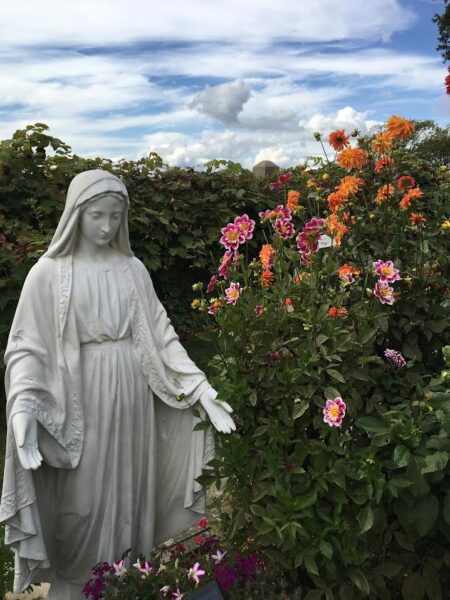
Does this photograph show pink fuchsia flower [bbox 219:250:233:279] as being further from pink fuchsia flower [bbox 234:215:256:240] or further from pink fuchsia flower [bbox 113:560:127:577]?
pink fuchsia flower [bbox 113:560:127:577]

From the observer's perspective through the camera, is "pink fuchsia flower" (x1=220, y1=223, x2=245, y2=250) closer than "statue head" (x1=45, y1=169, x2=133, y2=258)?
No

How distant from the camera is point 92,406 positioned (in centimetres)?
215

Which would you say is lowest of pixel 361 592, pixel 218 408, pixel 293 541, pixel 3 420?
pixel 3 420

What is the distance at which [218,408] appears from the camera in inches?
85.4

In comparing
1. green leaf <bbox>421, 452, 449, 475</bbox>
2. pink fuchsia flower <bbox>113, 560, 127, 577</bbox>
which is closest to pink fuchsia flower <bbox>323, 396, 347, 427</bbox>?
green leaf <bbox>421, 452, 449, 475</bbox>

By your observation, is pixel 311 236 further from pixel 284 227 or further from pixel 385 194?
pixel 385 194

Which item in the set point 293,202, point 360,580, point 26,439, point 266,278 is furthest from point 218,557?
point 293,202

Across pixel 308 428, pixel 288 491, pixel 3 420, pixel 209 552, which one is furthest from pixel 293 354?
pixel 3 420

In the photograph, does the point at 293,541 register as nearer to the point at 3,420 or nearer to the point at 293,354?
the point at 293,354

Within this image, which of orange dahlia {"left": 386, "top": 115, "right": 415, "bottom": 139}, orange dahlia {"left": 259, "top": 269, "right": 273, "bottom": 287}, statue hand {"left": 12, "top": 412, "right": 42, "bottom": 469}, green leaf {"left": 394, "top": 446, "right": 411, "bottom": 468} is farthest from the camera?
orange dahlia {"left": 259, "top": 269, "right": 273, "bottom": 287}

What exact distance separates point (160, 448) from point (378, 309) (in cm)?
102

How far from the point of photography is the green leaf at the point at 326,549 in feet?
6.65

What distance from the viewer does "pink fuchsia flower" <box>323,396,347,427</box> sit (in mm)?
1990

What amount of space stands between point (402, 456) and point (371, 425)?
0.15 meters
